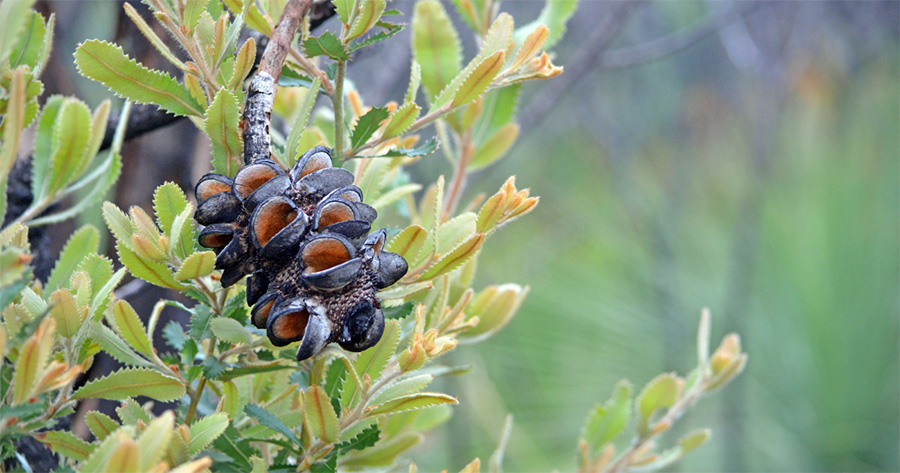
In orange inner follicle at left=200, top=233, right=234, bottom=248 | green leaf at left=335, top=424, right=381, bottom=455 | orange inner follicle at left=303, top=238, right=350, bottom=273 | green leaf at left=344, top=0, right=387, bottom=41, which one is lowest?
green leaf at left=335, top=424, right=381, bottom=455

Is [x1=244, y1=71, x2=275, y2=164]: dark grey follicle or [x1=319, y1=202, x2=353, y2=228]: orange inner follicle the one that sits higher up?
[x1=244, y1=71, x2=275, y2=164]: dark grey follicle

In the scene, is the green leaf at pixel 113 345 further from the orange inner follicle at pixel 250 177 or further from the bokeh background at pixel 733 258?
the bokeh background at pixel 733 258

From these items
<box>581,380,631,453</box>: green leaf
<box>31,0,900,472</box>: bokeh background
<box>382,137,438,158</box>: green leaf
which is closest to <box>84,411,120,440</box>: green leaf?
<box>382,137,438,158</box>: green leaf

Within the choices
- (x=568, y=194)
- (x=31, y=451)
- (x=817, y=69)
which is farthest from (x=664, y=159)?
(x=31, y=451)

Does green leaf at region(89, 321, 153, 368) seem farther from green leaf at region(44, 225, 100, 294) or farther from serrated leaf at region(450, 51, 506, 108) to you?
serrated leaf at region(450, 51, 506, 108)

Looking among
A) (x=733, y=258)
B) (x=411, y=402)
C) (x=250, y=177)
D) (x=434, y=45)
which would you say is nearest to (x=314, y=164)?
(x=250, y=177)
